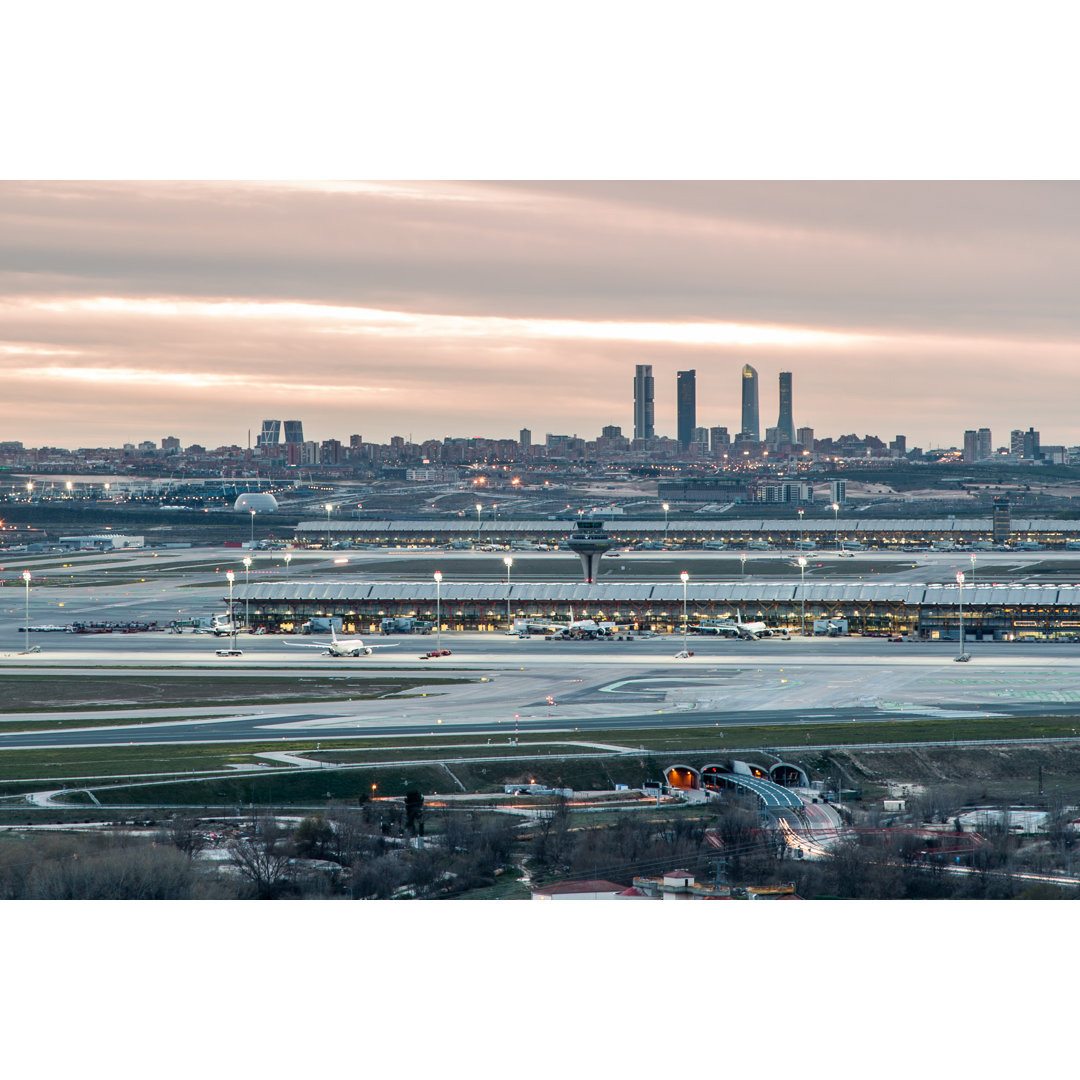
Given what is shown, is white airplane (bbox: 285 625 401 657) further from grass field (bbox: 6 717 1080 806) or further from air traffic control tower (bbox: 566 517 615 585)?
air traffic control tower (bbox: 566 517 615 585)

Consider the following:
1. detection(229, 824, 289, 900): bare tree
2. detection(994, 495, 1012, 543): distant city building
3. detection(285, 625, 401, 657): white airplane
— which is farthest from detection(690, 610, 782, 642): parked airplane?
detection(994, 495, 1012, 543): distant city building

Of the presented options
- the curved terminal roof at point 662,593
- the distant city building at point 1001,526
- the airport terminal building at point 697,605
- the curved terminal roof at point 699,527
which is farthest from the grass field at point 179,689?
the distant city building at point 1001,526

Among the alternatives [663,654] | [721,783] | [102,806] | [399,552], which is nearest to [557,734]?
[721,783]

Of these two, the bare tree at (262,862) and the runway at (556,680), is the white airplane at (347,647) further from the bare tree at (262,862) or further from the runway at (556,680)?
the bare tree at (262,862)

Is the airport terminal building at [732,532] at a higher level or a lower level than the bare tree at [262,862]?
higher

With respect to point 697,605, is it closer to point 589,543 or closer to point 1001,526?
point 589,543

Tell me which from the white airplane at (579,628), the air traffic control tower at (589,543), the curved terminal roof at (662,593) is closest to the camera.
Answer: the curved terminal roof at (662,593)

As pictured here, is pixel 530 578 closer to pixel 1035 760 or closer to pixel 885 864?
pixel 1035 760
